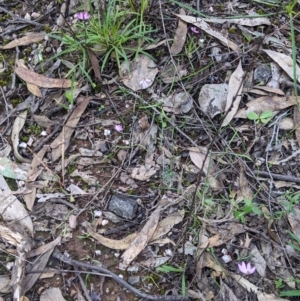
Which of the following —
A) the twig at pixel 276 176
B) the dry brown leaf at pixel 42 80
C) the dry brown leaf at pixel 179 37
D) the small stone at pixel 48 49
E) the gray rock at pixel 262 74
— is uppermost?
the dry brown leaf at pixel 179 37

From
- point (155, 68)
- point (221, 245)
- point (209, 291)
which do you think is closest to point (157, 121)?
point (155, 68)

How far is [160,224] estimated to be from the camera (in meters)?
2.14

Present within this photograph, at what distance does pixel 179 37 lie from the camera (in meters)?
2.62

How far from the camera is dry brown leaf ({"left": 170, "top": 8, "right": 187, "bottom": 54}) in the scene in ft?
8.50

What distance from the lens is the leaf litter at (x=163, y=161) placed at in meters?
2.04

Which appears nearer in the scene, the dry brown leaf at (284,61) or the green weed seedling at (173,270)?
the green weed seedling at (173,270)

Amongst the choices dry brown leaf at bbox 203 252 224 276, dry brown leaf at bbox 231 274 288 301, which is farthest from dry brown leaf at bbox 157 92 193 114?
dry brown leaf at bbox 231 274 288 301

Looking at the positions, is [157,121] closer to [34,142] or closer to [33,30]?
[34,142]

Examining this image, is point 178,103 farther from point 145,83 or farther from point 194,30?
point 194,30

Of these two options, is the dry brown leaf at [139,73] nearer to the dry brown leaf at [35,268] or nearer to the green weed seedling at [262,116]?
the green weed seedling at [262,116]

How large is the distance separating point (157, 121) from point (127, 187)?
37 cm

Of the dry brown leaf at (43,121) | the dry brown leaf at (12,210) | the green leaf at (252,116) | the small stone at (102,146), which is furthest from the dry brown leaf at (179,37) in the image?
the dry brown leaf at (12,210)

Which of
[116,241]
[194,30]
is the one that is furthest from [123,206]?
[194,30]

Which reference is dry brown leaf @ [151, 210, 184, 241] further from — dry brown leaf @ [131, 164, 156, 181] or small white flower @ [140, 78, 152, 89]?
small white flower @ [140, 78, 152, 89]
